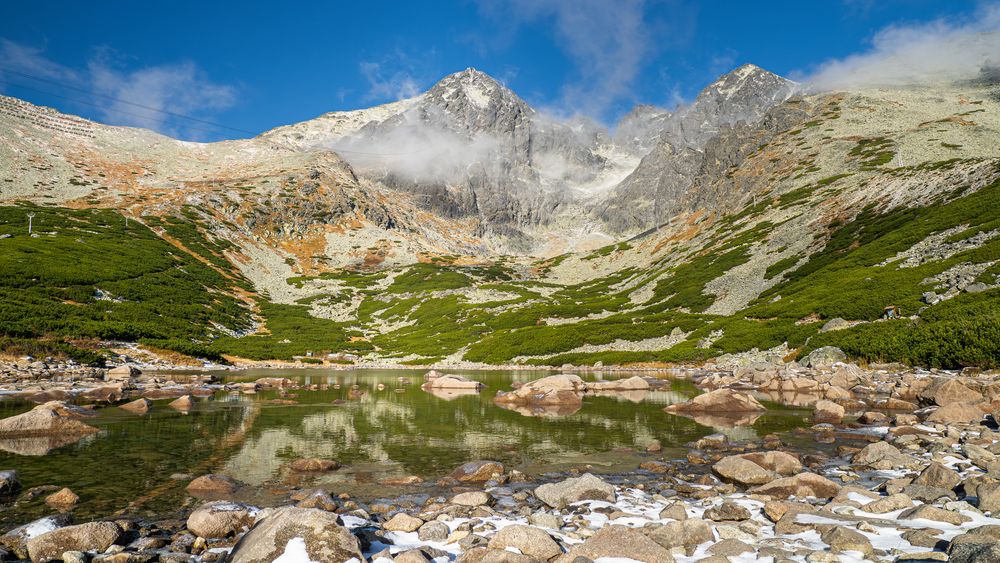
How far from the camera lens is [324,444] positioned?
18.6 m

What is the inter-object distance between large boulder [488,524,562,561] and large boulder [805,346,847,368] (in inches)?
1532

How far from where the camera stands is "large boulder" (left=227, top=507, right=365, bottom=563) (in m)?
7.18

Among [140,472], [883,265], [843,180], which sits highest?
[843,180]

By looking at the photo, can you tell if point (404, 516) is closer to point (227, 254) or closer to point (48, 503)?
point (48, 503)

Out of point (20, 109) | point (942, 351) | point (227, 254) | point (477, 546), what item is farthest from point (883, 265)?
point (20, 109)

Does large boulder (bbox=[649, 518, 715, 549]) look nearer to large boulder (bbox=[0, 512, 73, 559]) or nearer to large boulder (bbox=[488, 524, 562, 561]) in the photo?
large boulder (bbox=[488, 524, 562, 561])

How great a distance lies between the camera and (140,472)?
1379 cm

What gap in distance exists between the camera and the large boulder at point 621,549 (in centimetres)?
750

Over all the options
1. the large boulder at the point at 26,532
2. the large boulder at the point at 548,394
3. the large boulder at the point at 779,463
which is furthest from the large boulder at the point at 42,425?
the large boulder at the point at 779,463

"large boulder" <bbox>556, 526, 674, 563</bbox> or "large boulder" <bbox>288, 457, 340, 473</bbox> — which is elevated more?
"large boulder" <bbox>556, 526, 674, 563</bbox>

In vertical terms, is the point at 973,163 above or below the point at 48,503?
above

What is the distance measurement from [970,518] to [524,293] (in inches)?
4779

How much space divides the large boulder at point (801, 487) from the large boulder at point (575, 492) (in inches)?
136

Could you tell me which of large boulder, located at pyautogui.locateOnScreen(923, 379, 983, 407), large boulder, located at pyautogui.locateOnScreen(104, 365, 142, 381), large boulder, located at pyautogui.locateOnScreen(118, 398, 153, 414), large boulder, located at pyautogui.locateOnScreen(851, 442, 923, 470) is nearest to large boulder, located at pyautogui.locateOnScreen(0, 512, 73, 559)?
large boulder, located at pyautogui.locateOnScreen(118, 398, 153, 414)
